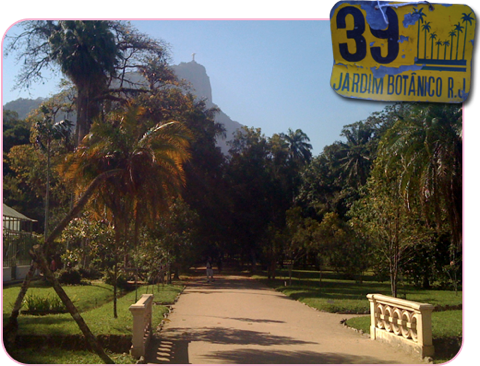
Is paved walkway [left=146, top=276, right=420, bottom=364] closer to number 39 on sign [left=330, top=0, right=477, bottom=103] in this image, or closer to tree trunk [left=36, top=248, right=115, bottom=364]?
tree trunk [left=36, top=248, right=115, bottom=364]

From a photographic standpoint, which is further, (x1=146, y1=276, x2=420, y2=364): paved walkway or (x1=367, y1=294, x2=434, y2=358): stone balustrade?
(x1=146, y1=276, x2=420, y2=364): paved walkway

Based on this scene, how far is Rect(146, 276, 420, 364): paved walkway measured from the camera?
923cm

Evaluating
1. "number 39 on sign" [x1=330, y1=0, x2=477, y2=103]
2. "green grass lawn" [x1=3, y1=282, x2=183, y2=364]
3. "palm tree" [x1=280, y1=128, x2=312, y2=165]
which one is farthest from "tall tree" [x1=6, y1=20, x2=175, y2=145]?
"palm tree" [x1=280, y1=128, x2=312, y2=165]

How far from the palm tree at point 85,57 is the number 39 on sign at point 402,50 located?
59.8 ft

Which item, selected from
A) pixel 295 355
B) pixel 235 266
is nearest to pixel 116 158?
pixel 295 355

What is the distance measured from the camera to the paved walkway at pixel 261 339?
30.3 ft

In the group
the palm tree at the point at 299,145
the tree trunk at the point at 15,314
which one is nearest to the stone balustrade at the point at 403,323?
the tree trunk at the point at 15,314

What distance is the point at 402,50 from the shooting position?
6250 mm

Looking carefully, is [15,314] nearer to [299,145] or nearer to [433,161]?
[433,161]

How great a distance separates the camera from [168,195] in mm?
Result: 11492

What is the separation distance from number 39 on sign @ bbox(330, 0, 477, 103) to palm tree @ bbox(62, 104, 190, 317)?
5371mm

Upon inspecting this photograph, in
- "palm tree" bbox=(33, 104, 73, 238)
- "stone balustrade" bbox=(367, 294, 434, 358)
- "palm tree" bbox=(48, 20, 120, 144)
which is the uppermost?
"palm tree" bbox=(48, 20, 120, 144)

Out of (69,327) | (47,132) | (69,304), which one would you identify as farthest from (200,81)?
(69,304)

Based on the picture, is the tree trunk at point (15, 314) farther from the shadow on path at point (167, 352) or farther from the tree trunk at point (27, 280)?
the shadow on path at point (167, 352)
